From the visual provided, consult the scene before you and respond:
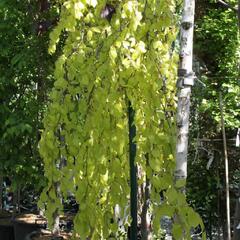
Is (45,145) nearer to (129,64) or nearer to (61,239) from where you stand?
(129,64)

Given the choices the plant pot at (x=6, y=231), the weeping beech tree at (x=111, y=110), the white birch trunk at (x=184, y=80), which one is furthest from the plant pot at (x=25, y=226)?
the white birch trunk at (x=184, y=80)

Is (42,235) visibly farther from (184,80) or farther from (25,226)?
(184,80)

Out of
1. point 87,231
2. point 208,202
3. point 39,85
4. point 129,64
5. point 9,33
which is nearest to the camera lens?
point 129,64

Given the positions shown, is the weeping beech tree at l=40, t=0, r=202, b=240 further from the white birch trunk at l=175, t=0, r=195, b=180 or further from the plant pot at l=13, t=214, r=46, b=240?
the plant pot at l=13, t=214, r=46, b=240

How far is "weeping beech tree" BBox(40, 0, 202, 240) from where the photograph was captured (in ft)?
5.96

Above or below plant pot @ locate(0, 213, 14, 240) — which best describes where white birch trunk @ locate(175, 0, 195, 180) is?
above

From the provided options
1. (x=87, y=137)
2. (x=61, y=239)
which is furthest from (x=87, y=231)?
(x=61, y=239)

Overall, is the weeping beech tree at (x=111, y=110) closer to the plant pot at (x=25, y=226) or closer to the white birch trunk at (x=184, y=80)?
the white birch trunk at (x=184, y=80)

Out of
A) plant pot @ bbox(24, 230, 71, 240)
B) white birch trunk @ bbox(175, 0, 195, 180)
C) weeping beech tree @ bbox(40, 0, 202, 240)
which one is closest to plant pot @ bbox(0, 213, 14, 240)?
plant pot @ bbox(24, 230, 71, 240)

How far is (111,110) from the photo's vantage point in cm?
187

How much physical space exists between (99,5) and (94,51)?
20cm

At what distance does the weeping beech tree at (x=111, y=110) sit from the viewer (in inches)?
71.5

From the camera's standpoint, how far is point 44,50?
363 centimetres

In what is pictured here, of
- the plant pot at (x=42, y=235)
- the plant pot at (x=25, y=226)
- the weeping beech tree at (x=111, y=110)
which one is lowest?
the plant pot at (x=42, y=235)
